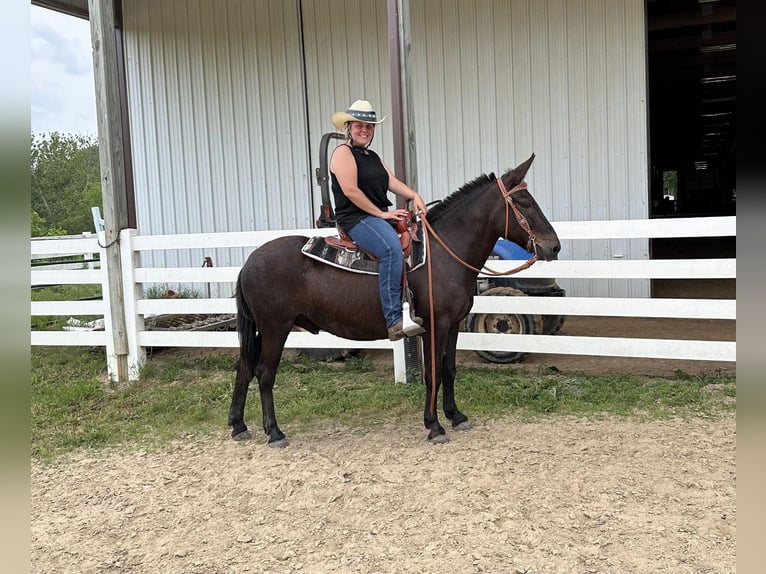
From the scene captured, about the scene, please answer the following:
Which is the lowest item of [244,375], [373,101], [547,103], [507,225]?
[244,375]

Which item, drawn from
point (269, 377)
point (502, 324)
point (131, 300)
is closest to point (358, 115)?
point (269, 377)

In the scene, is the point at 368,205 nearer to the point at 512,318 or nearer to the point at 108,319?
the point at 512,318

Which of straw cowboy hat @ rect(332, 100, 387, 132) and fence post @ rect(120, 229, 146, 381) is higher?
straw cowboy hat @ rect(332, 100, 387, 132)

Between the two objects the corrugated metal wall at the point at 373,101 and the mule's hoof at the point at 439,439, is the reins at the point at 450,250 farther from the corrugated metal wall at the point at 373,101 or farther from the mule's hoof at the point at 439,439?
the corrugated metal wall at the point at 373,101

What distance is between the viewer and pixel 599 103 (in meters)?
7.85

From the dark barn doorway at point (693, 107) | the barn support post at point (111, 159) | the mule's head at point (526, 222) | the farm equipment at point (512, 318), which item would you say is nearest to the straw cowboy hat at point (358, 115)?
the mule's head at point (526, 222)

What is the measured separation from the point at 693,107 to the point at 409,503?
1860 centimetres

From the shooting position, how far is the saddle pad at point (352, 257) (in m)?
4.30

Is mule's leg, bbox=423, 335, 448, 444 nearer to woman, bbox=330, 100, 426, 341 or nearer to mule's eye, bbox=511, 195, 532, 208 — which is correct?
woman, bbox=330, 100, 426, 341

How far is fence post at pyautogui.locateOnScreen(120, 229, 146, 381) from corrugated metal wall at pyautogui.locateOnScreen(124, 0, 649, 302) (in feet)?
10.8

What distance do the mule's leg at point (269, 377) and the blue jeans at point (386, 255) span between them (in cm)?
86

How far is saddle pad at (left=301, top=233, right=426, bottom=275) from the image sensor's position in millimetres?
4297

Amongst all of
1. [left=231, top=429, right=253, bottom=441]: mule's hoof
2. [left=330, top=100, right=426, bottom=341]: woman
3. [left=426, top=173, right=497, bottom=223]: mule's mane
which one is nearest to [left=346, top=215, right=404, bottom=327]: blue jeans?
[left=330, top=100, right=426, bottom=341]: woman

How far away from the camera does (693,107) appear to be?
60.0 ft
